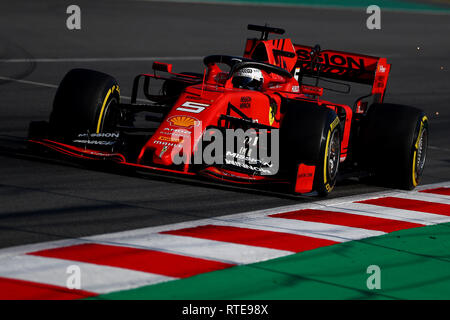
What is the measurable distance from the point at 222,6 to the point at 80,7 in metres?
5.97

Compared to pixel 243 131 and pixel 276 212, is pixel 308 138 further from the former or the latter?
pixel 276 212

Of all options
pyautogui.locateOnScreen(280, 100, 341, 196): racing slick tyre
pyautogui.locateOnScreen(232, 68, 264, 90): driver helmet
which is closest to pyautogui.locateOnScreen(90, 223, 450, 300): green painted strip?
pyautogui.locateOnScreen(280, 100, 341, 196): racing slick tyre

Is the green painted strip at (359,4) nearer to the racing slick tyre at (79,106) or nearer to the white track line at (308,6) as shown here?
the white track line at (308,6)

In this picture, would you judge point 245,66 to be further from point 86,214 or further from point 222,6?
point 222,6

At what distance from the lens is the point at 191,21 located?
1029 inches

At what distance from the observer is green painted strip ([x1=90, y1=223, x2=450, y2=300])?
18.5 feet

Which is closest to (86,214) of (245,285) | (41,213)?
(41,213)

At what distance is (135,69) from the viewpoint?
1783 cm

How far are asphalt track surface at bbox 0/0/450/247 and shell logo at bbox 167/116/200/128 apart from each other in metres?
0.62

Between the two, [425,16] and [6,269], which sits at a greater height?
[425,16]

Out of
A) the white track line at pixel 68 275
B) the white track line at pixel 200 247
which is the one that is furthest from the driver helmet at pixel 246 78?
the white track line at pixel 68 275

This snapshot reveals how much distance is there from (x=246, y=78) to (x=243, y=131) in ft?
3.45

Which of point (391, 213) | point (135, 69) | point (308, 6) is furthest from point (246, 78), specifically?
point (308, 6)

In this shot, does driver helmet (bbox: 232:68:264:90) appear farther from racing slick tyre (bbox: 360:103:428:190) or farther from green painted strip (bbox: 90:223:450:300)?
green painted strip (bbox: 90:223:450:300)
